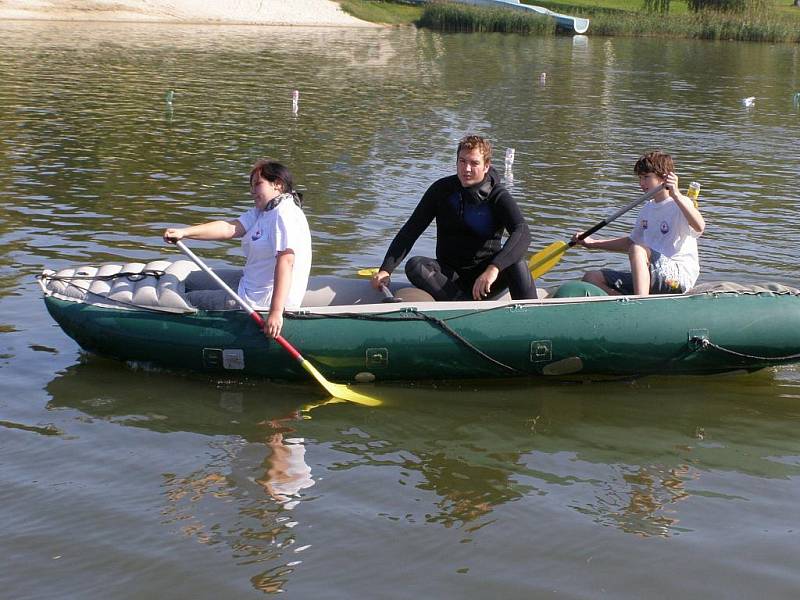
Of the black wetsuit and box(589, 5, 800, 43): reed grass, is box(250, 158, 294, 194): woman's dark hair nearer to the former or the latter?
the black wetsuit

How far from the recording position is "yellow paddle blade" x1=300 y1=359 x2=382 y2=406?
6.84 meters

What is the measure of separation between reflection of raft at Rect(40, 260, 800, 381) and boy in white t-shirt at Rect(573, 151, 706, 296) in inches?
10.2

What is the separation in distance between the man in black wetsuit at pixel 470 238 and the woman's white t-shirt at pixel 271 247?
1.99 ft

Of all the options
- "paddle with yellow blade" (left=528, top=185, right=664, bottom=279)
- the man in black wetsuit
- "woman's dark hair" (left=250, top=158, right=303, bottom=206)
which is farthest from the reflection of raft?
"paddle with yellow blade" (left=528, top=185, right=664, bottom=279)

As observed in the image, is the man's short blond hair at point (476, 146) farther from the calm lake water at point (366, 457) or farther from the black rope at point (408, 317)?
the calm lake water at point (366, 457)

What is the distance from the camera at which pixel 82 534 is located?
16.9ft

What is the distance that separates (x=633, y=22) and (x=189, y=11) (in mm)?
17266

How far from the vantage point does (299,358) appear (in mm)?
6801

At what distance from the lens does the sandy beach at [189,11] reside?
136 feet

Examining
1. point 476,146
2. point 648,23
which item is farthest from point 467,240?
point 648,23

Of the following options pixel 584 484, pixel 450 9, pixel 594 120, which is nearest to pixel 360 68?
pixel 594 120

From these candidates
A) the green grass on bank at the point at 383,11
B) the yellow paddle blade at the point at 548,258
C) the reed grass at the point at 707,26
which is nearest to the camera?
the yellow paddle blade at the point at 548,258

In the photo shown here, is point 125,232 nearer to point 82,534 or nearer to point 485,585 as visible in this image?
point 82,534

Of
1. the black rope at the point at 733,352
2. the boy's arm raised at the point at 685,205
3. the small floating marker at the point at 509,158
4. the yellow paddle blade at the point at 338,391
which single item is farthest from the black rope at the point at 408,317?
the small floating marker at the point at 509,158
